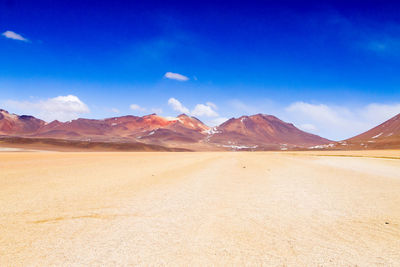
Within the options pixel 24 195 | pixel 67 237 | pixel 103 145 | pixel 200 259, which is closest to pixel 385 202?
pixel 200 259

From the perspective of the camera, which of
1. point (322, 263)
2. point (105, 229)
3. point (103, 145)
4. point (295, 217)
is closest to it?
point (322, 263)

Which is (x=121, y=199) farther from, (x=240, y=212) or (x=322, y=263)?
(x=322, y=263)

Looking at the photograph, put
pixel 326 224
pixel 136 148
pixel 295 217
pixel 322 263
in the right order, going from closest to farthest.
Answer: pixel 322 263
pixel 326 224
pixel 295 217
pixel 136 148

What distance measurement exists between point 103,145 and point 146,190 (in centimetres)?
10719

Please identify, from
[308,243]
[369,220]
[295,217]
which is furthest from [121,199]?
[369,220]

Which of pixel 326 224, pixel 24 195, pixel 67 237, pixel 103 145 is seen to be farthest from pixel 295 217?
pixel 103 145

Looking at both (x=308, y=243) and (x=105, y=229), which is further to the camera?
(x=105, y=229)

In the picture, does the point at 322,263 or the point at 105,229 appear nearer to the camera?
the point at 322,263

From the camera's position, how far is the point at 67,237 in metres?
5.83

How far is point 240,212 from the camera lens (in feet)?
26.8

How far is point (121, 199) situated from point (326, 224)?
6.17m

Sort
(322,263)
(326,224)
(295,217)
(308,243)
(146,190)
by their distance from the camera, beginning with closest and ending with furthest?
(322,263), (308,243), (326,224), (295,217), (146,190)

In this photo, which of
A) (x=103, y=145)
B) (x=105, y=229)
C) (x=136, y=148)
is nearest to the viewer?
(x=105, y=229)

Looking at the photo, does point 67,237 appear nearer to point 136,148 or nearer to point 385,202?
point 385,202
